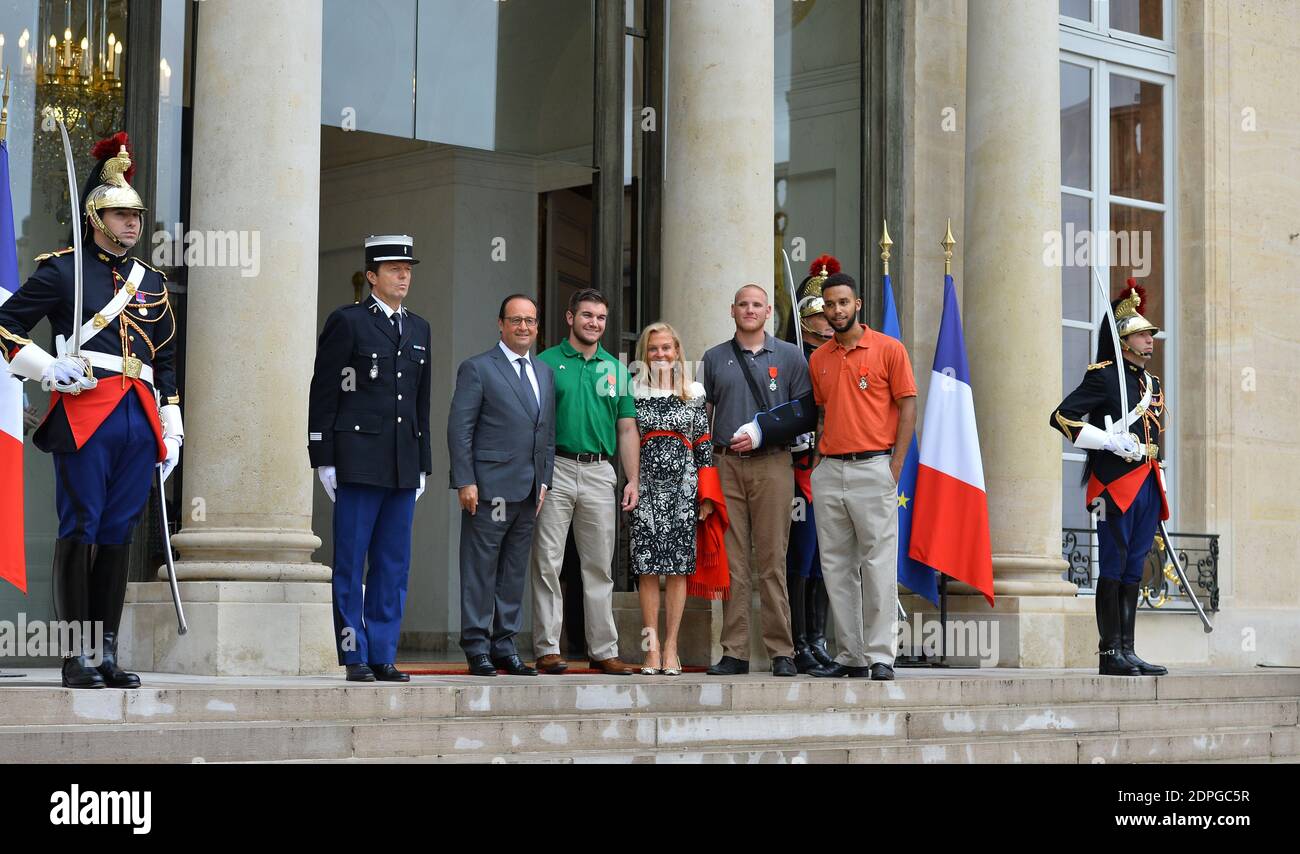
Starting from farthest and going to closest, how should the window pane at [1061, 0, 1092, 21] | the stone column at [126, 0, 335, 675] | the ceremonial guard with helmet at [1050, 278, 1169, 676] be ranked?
1. the window pane at [1061, 0, 1092, 21]
2. the ceremonial guard with helmet at [1050, 278, 1169, 676]
3. the stone column at [126, 0, 335, 675]

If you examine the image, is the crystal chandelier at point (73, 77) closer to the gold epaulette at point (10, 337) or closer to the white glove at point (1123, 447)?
the gold epaulette at point (10, 337)

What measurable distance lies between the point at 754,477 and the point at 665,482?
0.47 m

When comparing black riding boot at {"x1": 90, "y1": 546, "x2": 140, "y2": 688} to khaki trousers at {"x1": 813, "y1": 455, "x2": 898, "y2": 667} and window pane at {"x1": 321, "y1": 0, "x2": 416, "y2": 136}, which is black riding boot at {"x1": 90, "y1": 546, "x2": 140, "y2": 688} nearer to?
khaki trousers at {"x1": 813, "y1": 455, "x2": 898, "y2": 667}

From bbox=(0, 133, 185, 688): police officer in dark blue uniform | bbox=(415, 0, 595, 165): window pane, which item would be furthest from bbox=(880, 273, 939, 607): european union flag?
bbox=(0, 133, 185, 688): police officer in dark blue uniform

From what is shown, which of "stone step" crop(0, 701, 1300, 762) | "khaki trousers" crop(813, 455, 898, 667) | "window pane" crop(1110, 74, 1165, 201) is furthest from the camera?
"window pane" crop(1110, 74, 1165, 201)

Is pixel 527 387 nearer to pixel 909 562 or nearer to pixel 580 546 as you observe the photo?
pixel 580 546

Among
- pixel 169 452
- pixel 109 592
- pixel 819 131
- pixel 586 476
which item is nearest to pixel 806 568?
pixel 586 476

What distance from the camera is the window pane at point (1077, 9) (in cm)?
1472

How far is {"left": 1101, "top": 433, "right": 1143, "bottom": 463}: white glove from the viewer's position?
33.2 ft

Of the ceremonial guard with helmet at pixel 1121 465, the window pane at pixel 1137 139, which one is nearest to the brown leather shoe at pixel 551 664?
the ceremonial guard with helmet at pixel 1121 465

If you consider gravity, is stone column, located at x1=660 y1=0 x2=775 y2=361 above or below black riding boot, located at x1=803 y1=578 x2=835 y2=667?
above

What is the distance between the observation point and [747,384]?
9.67 metres

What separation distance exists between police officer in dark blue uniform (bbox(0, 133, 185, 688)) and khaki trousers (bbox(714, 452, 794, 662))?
10.3ft

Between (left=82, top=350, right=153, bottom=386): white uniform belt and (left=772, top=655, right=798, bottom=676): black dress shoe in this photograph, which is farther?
(left=772, top=655, right=798, bottom=676): black dress shoe
